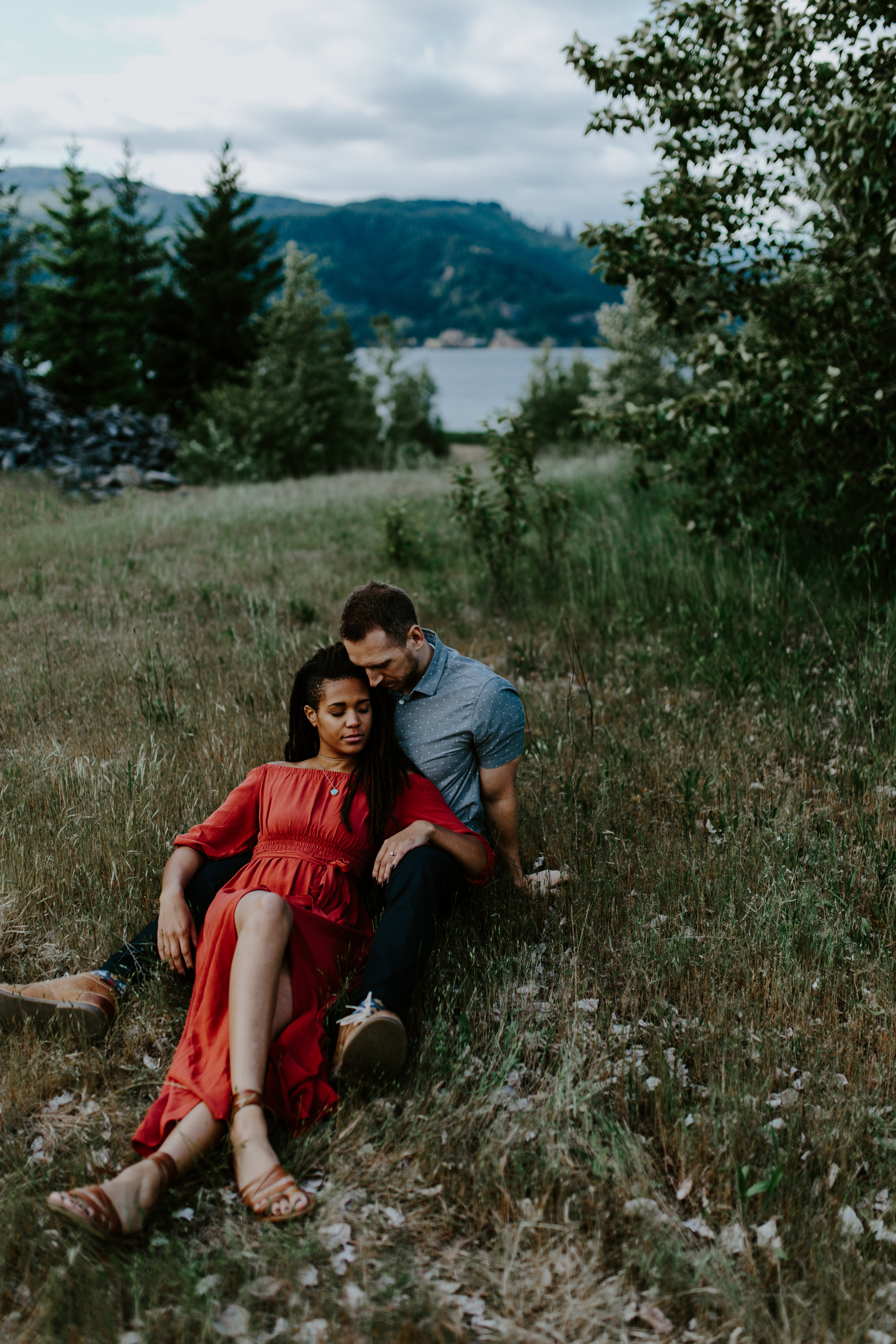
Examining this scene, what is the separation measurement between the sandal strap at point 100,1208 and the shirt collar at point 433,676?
82.3 inches

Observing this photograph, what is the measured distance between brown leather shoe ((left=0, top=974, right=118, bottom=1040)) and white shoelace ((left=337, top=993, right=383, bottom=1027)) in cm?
92

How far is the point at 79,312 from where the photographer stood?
2825 centimetres

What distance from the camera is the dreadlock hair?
3549 mm

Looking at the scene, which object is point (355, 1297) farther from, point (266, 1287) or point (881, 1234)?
point (881, 1234)

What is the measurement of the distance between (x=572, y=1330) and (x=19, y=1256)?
142cm

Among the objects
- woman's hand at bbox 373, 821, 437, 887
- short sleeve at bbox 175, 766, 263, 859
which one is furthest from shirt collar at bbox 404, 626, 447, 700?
short sleeve at bbox 175, 766, 263, 859

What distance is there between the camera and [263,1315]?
2.21 m

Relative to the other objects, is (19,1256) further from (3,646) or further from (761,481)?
Answer: (761,481)

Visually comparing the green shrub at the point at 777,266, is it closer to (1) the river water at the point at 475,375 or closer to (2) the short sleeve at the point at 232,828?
(1) the river water at the point at 475,375

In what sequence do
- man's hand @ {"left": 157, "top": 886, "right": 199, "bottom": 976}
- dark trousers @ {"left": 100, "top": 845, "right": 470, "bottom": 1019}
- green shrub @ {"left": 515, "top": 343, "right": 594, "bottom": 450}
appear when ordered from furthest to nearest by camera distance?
green shrub @ {"left": 515, "top": 343, "right": 594, "bottom": 450}
man's hand @ {"left": 157, "top": 886, "right": 199, "bottom": 976}
dark trousers @ {"left": 100, "top": 845, "right": 470, "bottom": 1019}

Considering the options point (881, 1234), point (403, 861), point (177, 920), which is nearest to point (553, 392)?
point (403, 861)

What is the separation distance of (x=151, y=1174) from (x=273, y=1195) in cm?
34

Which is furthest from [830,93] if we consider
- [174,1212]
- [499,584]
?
[174,1212]

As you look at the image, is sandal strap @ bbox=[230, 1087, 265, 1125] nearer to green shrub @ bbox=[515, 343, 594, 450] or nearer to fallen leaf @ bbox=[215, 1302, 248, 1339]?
fallen leaf @ bbox=[215, 1302, 248, 1339]
